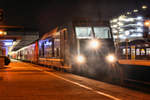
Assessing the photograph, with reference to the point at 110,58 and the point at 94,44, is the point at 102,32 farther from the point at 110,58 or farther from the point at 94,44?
the point at 110,58

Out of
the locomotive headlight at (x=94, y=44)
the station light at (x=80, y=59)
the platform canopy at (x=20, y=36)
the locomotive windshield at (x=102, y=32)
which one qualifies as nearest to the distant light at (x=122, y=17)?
the platform canopy at (x=20, y=36)

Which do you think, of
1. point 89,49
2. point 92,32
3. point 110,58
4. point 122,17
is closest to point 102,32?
point 92,32

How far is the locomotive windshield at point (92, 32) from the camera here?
1939 centimetres

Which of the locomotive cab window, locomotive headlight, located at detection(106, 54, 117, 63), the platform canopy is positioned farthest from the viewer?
the platform canopy

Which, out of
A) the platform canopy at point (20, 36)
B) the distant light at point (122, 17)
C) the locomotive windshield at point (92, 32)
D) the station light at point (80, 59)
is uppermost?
the distant light at point (122, 17)

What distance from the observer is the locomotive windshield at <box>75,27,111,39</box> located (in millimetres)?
19391

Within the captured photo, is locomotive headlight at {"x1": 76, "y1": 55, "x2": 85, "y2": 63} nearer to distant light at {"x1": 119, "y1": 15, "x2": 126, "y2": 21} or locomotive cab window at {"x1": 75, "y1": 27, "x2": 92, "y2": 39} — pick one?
locomotive cab window at {"x1": 75, "y1": 27, "x2": 92, "y2": 39}

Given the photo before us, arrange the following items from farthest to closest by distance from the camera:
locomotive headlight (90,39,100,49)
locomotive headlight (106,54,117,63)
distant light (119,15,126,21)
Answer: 1. distant light (119,15,126,21)
2. locomotive headlight (90,39,100,49)
3. locomotive headlight (106,54,117,63)

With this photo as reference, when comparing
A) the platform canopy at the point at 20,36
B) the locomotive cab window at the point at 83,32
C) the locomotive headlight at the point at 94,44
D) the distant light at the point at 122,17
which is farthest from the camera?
the distant light at the point at 122,17

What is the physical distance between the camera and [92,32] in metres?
19.6

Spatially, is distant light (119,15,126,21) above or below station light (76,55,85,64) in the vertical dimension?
above

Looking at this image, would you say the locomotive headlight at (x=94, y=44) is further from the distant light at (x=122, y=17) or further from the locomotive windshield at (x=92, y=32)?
the distant light at (x=122, y=17)

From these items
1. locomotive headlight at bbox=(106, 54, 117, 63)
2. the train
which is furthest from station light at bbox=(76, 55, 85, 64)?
locomotive headlight at bbox=(106, 54, 117, 63)

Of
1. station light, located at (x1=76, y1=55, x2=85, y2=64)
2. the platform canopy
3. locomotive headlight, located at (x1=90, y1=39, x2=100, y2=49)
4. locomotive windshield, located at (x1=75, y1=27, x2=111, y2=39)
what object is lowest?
station light, located at (x1=76, y1=55, x2=85, y2=64)
